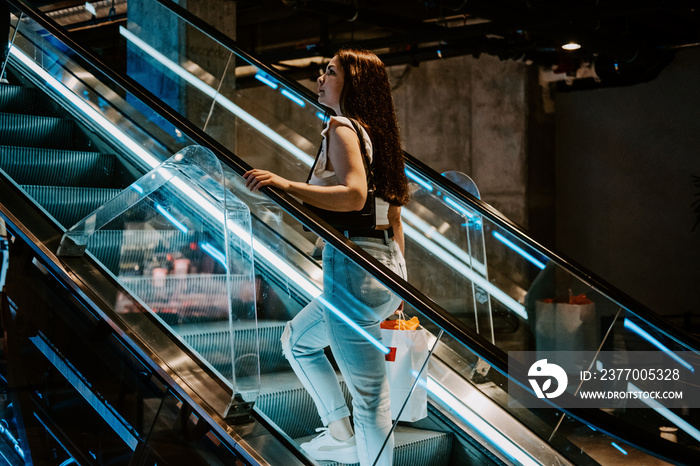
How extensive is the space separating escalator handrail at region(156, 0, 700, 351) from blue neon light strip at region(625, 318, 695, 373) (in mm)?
A: 420

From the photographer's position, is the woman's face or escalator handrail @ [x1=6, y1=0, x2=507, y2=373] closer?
escalator handrail @ [x1=6, y1=0, x2=507, y2=373]

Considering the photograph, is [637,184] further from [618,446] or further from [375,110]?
[375,110]

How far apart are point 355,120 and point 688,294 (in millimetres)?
8288

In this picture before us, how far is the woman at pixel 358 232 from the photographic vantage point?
2314 mm

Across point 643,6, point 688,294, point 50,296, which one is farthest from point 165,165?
point 688,294

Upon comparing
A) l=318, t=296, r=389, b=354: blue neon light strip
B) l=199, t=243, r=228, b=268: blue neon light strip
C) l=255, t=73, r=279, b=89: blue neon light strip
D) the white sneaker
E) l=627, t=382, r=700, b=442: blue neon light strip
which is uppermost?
l=255, t=73, r=279, b=89: blue neon light strip

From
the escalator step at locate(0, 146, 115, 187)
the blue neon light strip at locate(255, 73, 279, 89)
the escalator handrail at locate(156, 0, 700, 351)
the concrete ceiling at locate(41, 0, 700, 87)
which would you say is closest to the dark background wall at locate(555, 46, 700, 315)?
the concrete ceiling at locate(41, 0, 700, 87)

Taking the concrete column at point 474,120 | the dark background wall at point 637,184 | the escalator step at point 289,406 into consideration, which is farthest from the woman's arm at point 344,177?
the dark background wall at point 637,184

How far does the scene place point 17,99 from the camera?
4.97 metres

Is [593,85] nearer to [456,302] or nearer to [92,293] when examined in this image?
[456,302]

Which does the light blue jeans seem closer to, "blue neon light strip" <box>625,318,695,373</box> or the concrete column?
"blue neon light strip" <box>625,318,695,373</box>

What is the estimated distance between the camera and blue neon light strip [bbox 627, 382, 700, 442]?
3805 millimetres

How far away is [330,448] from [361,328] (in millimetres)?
565

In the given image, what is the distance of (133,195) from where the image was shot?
320 centimetres
